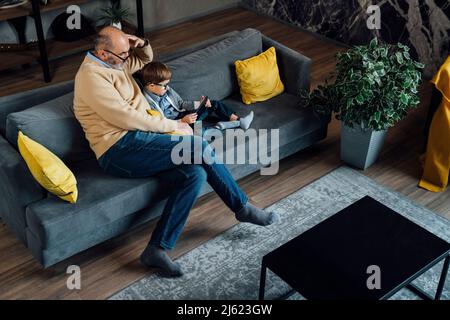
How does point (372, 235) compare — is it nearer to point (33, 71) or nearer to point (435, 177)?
point (435, 177)

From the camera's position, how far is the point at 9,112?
3.35 m

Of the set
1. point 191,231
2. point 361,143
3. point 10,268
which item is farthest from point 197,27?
point 10,268

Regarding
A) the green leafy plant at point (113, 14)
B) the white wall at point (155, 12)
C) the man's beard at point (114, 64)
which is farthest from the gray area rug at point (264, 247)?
the white wall at point (155, 12)

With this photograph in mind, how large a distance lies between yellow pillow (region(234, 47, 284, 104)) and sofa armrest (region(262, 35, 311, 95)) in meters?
0.06

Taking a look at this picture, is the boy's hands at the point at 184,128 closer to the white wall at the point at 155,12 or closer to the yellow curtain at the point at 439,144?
the yellow curtain at the point at 439,144

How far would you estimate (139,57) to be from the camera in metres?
3.54

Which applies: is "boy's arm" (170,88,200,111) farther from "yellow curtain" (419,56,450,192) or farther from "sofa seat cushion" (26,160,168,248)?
"yellow curtain" (419,56,450,192)

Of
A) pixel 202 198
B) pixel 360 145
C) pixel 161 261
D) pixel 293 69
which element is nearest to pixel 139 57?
pixel 202 198

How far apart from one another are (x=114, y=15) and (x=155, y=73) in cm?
209

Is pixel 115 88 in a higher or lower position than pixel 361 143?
higher

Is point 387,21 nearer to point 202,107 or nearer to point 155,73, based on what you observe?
point 202,107

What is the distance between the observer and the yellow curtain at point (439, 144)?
12.1 feet

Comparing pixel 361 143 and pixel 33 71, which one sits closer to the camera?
pixel 361 143
